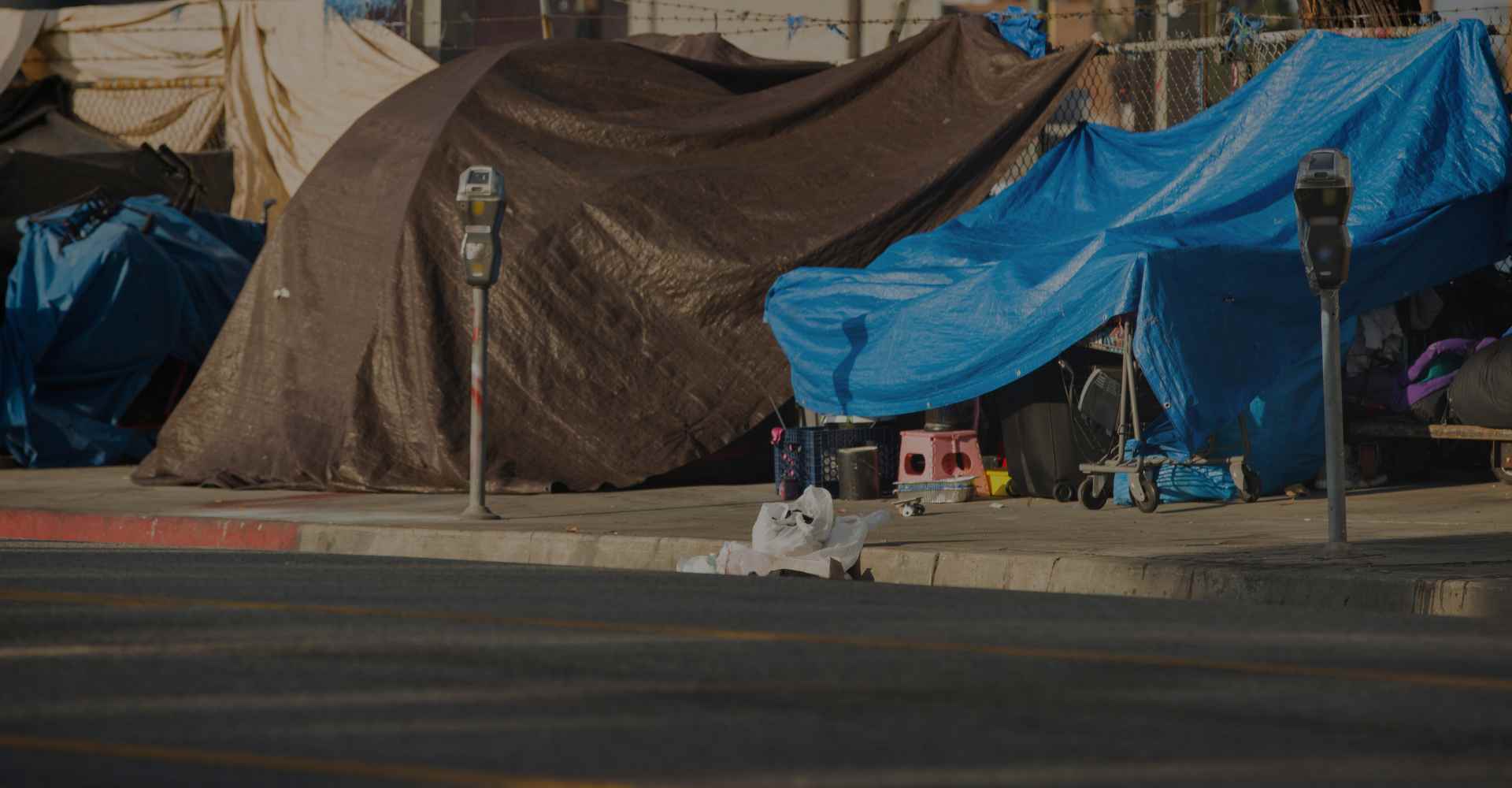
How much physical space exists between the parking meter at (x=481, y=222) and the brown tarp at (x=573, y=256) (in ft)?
8.48

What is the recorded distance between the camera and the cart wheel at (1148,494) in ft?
42.2

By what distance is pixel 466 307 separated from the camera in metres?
16.0

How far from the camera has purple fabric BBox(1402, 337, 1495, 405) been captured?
13828mm

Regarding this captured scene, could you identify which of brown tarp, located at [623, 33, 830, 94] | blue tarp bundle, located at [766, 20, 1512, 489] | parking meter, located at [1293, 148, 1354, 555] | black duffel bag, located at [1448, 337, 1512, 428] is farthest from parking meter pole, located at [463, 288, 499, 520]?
black duffel bag, located at [1448, 337, 1512, 428]

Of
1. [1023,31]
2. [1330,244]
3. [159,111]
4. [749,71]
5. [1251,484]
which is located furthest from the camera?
[159,111]

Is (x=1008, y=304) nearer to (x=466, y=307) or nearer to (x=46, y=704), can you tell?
(x=466, y=307)

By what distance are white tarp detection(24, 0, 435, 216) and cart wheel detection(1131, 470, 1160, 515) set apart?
46.5 feet

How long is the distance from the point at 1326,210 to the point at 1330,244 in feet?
0.53

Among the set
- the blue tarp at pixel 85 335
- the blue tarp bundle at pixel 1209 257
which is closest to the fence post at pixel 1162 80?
the blue tarp bundle at pixel 1209 257

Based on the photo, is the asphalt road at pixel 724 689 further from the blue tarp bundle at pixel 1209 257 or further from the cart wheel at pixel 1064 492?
the cart wheel at pixel 1064 492

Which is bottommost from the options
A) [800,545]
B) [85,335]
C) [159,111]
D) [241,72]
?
[800,545]

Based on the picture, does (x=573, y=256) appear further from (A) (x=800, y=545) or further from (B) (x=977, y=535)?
(A) (x=800, y=545)

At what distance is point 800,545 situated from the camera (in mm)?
10586

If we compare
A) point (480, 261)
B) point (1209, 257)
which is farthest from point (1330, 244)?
point (480, 261)
